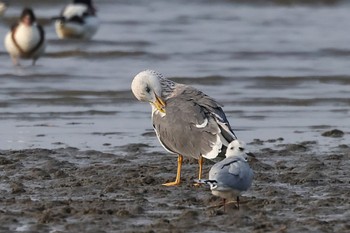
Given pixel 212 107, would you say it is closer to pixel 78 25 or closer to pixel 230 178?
pixel 230 178

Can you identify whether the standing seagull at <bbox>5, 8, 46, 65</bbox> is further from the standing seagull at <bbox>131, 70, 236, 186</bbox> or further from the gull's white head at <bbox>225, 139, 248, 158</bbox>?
the gull's white head at <bbox>225, 139, 248, 158</bbox>

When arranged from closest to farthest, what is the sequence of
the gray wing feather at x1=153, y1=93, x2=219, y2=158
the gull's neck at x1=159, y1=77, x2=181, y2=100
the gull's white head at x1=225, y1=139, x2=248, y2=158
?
the gull's white head at x1=225, y1=139, x2=248, y2=158 → the gray wing feather at x1=153, y1=93, x2=219, y2=158 → the gull's neck at x1=159, y1=77, x2=181, y2=100

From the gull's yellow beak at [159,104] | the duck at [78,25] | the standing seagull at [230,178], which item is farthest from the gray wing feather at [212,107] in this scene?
the duck at [78,25]

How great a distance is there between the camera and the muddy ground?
6.65m

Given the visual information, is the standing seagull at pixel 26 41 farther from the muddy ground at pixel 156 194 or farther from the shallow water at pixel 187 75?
the muddy ground at pixel 156 194

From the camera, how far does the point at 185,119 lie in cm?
828

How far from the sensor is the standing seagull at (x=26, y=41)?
18.7m

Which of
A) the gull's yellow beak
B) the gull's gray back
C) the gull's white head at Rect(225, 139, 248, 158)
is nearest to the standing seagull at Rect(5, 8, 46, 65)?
the gull's yellow beak

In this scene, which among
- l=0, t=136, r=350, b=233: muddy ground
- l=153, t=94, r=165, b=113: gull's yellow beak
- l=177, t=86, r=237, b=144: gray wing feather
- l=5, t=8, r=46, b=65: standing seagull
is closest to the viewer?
l=0, t=136, r=350, b=233: muddy ground

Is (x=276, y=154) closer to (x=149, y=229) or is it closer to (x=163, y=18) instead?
(x=149, y=229)

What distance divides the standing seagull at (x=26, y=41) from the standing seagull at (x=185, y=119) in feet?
33.7

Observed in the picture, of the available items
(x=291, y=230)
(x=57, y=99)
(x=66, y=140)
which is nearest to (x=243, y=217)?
(x=291, y=230)

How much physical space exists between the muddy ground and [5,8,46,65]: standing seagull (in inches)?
353

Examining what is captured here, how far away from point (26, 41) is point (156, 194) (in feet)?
38.6
